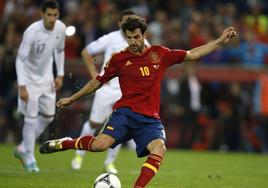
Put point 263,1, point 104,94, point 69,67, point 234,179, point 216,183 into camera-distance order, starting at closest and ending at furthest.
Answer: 1. point 216,183
2. point 234,179
3. point 104,94
4. point 69,67
5. point 263,1

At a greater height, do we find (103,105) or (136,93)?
(136,93)

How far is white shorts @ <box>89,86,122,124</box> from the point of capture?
14.9m

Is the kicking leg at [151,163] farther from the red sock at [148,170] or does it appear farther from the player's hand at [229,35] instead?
the player's hand at [229,35]

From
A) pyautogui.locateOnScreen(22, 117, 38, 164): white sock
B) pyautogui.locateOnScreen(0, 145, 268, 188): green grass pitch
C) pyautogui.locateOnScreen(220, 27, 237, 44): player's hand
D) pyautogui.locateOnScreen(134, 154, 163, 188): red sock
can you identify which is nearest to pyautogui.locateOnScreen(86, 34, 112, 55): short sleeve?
pyautogui.locateOnScreen(22, 117, 38, 164): white sock

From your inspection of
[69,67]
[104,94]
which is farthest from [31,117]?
[69,67]

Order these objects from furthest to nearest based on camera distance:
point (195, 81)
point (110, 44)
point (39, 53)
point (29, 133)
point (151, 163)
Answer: point (195, 81) < point (110, 44) < point (39, 53) < point (29, 133) < point (151, 163)

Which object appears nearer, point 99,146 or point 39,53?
point 99,146

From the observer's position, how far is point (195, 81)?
876 inches

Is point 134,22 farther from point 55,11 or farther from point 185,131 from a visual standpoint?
point 185,131

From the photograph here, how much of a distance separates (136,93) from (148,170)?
122 cm

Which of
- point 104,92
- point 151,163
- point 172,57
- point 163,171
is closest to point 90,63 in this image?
point 104,92

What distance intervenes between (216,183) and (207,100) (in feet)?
34.3

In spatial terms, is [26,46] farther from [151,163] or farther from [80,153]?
[151,163]

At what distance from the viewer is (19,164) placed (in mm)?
15375
